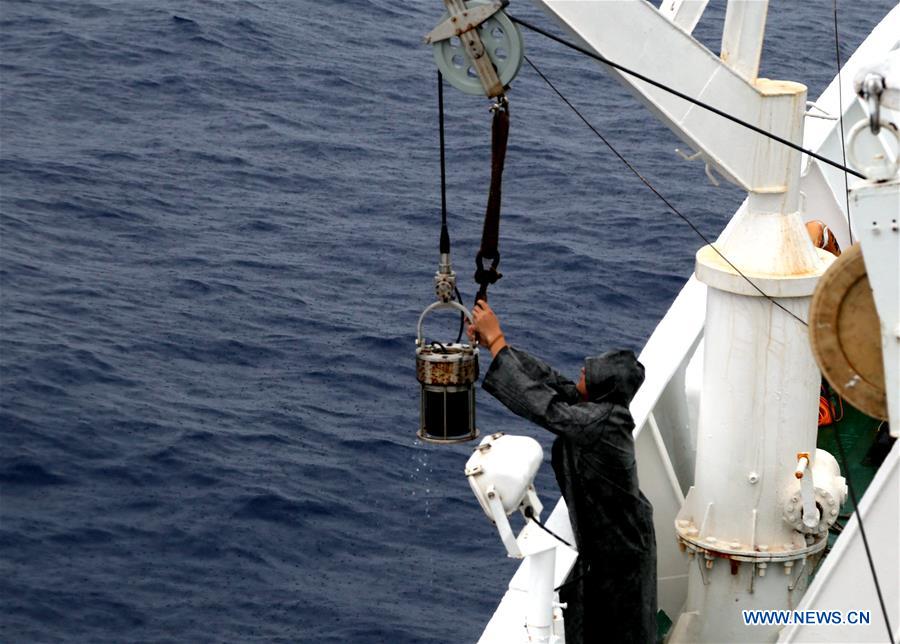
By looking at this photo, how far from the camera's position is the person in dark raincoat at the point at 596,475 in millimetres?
6230

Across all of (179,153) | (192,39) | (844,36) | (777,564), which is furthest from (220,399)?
(844,36)

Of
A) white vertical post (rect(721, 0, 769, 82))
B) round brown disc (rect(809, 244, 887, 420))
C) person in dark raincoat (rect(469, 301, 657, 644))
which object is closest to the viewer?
round brown disc (rect(809, 244, 887, 420))

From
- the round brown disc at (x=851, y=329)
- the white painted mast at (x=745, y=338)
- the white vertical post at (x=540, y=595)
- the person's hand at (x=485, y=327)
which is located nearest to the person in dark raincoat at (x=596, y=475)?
the person's hand at (x=485, y=327)

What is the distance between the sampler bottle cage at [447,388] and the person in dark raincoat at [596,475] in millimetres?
158

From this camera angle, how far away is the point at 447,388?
6.42m

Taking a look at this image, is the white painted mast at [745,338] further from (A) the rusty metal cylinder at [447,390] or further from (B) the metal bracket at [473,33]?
(A) the rusty metal cylinder at [447,390]

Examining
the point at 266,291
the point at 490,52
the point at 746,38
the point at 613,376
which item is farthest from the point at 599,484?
the point at 266,291

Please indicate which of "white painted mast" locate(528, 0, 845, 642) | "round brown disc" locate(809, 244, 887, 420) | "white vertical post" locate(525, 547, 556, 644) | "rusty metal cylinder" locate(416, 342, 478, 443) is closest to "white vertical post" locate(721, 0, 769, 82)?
"white painted mast" locate(528, 0, 845, 642)

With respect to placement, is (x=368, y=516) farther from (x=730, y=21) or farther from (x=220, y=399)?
(x=730, y=21)

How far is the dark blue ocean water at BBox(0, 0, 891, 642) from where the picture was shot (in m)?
12.2

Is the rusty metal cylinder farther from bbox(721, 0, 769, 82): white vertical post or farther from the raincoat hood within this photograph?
bbox(721, 0, 769, 82): white vertical post

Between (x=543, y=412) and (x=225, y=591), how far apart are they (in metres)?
6.37

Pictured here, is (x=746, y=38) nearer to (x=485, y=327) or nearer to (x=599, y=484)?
(x=485, y=327)

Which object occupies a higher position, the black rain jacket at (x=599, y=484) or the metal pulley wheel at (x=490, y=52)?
the metal pulley wheel at (x=490, y=52)
